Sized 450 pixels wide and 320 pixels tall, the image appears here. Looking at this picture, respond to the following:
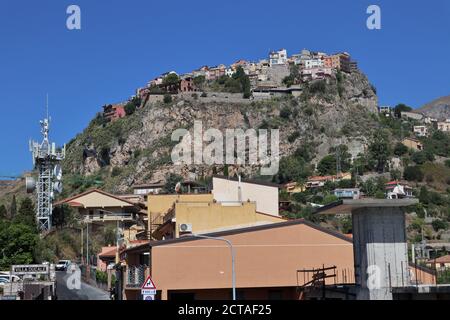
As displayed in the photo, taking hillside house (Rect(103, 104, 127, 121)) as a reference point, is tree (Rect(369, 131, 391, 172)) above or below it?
below

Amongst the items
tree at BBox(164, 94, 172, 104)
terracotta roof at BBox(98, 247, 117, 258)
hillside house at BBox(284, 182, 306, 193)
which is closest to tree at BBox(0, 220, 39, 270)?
terracotta roof at BBox(98, 247, 117, 258)

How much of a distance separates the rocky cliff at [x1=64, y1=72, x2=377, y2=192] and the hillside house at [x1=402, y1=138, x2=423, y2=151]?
346 inches

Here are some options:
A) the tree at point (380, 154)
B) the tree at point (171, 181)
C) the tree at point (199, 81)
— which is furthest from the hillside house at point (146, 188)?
the tree at point (199, 81)

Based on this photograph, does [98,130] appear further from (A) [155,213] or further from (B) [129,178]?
(A) [155,213]

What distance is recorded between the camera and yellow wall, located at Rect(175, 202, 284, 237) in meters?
42.2

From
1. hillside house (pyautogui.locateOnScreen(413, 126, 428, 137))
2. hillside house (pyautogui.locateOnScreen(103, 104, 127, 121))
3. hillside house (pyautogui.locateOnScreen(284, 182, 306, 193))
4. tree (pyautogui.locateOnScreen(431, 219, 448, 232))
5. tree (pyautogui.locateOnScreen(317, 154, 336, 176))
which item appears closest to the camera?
tree (pyautogui.locateOnScreen(431, 219, 448, 232))

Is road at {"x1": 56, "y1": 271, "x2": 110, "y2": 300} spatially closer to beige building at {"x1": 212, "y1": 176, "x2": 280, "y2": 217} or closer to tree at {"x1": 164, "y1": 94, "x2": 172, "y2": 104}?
beige building at {"x1": 212, "y1": 176, "x2": 280, "y2": 217}

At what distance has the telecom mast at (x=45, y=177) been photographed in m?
89.8

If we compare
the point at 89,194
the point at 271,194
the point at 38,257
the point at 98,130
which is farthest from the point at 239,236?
the point at 98,130

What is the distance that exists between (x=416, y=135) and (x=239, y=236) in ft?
511

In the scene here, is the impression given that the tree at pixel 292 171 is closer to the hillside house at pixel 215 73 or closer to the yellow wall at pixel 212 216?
the hillside house at pixel 215 73

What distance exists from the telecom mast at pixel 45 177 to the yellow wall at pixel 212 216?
51.0 m

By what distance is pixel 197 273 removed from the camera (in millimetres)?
34719

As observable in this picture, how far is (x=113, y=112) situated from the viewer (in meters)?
177
